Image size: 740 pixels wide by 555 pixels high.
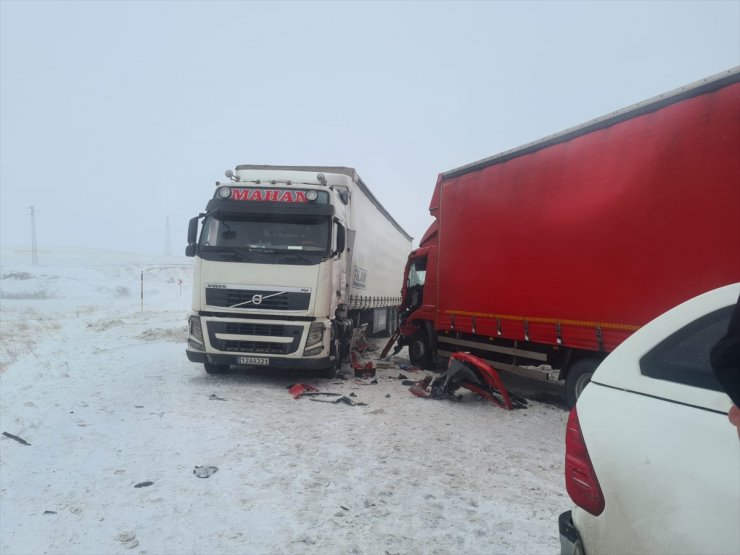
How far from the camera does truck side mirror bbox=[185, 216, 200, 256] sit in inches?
305

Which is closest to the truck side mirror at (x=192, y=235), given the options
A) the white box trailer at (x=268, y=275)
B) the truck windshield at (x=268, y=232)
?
the white box trailer at (x=268, y=275)

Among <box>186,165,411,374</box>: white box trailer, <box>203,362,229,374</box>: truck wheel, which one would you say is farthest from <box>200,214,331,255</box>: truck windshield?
<box>203,362,229,374</box>: truck wheel

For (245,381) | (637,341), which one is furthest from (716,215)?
(245,381)

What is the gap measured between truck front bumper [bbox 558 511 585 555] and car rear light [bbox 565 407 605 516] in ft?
0.38

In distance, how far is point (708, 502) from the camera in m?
1.24

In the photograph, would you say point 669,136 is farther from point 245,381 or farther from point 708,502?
point 245,381

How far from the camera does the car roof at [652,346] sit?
1514 millimetres

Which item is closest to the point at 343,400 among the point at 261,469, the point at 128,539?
the point at 261,469

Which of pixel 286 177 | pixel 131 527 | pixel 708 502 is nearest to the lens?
pixel 708 502

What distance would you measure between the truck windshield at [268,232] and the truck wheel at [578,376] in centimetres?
417

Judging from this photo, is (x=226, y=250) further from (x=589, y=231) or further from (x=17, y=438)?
(x=589, y=231)

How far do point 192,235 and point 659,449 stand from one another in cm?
757

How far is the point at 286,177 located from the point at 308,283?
2.48 m

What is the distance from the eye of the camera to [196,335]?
7.50 metres
